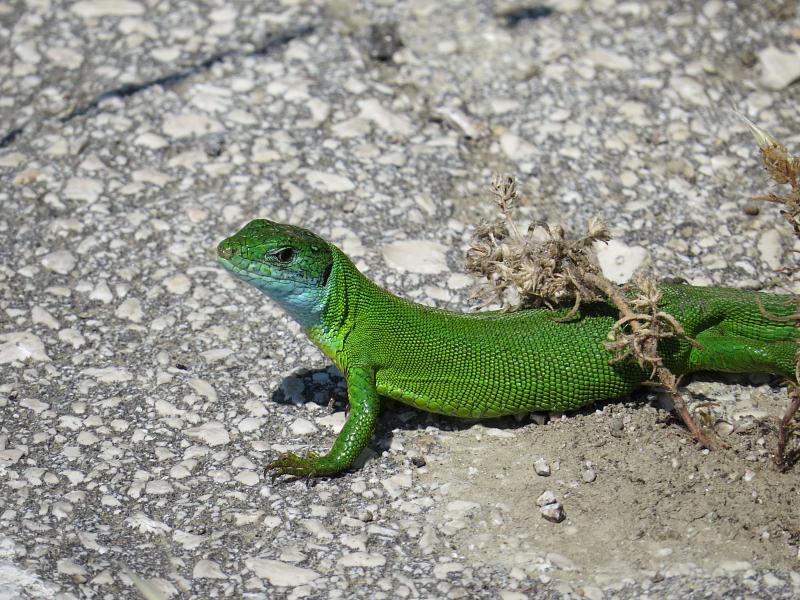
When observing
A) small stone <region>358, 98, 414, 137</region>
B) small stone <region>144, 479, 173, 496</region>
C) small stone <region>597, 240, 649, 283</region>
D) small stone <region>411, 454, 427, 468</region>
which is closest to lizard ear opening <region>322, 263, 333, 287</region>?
small stone <region>411, 454, 427, 468</region>

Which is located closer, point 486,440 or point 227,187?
point 486,440

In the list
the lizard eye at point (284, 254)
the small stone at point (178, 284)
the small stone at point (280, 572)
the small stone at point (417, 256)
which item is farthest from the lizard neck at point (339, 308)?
the small stone at point (178, 284)

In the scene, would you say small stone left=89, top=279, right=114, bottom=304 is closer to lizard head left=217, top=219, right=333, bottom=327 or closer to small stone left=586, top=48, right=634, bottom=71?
lizard head left=217, top=219, right=333, bottom=327

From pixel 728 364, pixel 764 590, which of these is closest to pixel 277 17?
pixel 728 364

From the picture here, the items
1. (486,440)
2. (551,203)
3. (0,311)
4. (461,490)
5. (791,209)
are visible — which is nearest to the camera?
(791,209)

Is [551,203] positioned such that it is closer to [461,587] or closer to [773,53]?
[773,53]

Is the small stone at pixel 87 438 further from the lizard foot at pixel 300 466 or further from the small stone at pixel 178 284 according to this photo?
the small stone at pixel 178 284

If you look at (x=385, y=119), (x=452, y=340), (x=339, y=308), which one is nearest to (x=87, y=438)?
(x=339, y=308)
